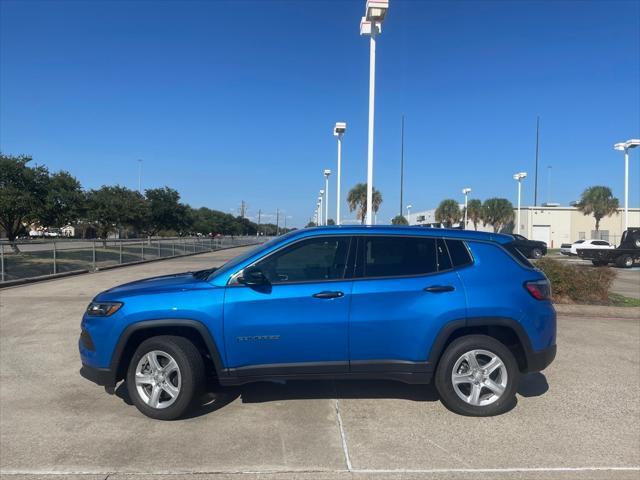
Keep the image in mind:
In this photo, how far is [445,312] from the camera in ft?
14.4

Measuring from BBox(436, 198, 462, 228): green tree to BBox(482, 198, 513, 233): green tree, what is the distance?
3.28 metres

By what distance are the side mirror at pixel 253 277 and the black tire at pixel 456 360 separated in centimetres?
181

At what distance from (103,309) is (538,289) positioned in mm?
4070

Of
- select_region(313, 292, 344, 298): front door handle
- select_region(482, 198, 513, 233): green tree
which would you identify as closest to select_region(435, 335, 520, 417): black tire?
select_region(313, 292, 344, 298): front door handle

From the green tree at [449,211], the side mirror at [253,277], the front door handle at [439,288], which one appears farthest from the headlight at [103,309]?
the green tree at [449,211]

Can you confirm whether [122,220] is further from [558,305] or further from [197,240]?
[558,305]

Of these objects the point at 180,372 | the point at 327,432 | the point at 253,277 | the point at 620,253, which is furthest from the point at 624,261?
the point at 180,372

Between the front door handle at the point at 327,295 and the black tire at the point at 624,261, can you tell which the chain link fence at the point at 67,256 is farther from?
the black tire at the point at 624,261

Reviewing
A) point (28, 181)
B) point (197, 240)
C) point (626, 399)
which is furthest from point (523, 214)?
point (626, 399)

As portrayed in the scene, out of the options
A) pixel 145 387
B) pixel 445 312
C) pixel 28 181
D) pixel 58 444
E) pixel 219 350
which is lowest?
pixel 58 444

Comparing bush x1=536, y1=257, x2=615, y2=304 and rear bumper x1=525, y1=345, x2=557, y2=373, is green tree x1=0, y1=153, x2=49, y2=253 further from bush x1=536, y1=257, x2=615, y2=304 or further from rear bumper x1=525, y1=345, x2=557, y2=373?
rear bumper x1=525, y1=345, x2=557, y2=373

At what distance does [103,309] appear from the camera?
446 cm

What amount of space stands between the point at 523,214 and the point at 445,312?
193 ft

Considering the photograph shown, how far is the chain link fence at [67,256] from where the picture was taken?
14.9 meters
